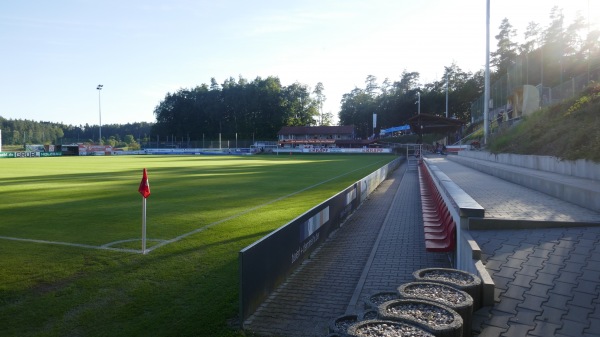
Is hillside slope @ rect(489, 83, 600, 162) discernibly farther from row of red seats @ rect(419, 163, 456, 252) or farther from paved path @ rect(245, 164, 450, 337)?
paved path @ rect(245, 164, 450, 337)

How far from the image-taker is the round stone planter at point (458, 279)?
412 cm

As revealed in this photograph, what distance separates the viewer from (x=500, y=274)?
487 centimetres

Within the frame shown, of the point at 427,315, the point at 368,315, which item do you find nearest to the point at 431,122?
the point at 368,315

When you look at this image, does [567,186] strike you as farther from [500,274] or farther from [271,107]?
[271,107]

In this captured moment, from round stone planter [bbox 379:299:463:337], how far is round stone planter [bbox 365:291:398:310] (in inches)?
20.5

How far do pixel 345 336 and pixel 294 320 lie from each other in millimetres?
2273

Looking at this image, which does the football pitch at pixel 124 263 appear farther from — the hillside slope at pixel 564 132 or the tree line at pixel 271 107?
the tree line at pixel 271 107

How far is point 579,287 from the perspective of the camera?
445 cm

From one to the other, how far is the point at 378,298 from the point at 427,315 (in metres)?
1.09

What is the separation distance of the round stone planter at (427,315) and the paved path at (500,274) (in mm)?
532

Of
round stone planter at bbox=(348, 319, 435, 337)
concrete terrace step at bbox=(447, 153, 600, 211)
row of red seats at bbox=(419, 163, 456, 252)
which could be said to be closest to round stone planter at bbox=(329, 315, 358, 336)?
round stone planter at bbox=(348, 319, 435, 337)

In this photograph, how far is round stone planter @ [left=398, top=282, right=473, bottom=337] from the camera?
12.0ft

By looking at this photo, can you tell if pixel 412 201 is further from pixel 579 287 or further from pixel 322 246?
pixel 579 287

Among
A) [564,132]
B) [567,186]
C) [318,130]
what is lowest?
[567,186]
